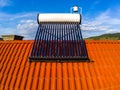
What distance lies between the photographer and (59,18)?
1591cm

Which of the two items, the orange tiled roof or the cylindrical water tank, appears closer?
the orange tiled roof

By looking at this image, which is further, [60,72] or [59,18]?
[59,18]

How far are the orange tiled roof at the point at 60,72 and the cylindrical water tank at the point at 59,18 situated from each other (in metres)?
1.80

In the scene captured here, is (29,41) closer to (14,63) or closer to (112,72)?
(14,63)

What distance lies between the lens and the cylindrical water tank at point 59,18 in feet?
52.2

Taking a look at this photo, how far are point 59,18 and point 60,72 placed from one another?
3.91 m

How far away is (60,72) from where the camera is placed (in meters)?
13.2

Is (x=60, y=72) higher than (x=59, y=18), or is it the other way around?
(x=59, y=18)

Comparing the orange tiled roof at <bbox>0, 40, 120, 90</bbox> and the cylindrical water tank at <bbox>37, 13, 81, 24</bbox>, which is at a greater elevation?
the cylindrical water tank at <bbox>37, 13, 81, 24</bbox>

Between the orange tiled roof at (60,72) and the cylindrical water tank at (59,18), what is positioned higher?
the cylindrical water tank at (59,18)

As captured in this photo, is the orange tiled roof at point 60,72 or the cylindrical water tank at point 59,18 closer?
the orange tiled roof at point 60,72

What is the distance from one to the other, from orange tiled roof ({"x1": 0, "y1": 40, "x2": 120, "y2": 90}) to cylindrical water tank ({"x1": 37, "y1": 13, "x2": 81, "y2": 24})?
180cm

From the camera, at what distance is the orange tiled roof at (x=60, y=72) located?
487 inches

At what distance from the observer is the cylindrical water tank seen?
15.9m
